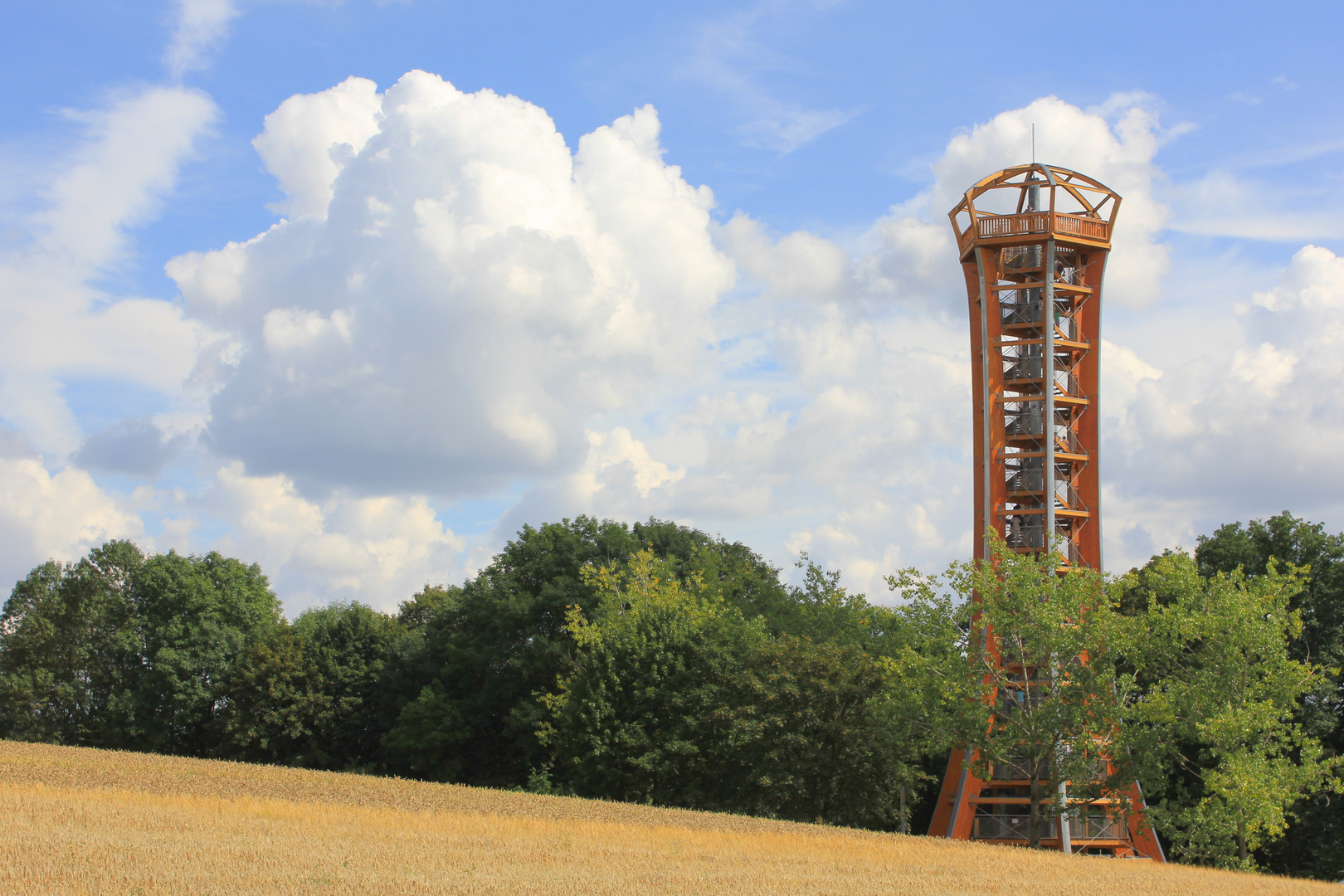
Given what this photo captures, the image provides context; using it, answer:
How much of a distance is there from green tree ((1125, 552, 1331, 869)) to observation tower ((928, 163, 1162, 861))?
550 centimetres

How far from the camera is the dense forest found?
116ft

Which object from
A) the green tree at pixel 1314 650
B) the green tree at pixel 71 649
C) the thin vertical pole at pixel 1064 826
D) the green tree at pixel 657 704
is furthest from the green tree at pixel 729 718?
the green tree at pixel 71 649

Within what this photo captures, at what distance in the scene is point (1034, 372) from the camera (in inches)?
1727

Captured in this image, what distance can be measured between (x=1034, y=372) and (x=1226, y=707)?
48.8 feet

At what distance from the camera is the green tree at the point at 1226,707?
3381cm

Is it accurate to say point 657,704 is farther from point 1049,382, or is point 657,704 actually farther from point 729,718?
point 1049,382

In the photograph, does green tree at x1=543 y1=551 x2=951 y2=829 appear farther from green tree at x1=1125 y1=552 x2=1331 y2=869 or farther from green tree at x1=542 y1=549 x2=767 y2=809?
green tree at x1=1125 y1=552 x2=1331 y2=869

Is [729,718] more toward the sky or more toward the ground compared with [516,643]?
more toward the ground

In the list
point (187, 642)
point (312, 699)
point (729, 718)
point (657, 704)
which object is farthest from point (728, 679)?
point (187, 642)

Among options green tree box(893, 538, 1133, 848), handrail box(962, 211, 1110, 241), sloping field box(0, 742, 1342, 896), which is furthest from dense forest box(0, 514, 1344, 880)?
handrail box(962, 211, 1110, 241)

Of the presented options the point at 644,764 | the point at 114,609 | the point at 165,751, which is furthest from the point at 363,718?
the point at 644,764

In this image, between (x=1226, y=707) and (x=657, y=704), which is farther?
(x=657, y=704)

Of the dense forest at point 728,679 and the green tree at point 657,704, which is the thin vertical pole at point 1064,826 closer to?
Result: the dense forest at point 728,679

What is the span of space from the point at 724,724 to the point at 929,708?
890 cm
